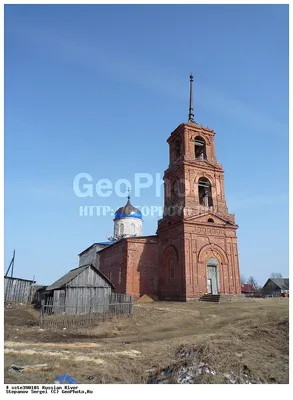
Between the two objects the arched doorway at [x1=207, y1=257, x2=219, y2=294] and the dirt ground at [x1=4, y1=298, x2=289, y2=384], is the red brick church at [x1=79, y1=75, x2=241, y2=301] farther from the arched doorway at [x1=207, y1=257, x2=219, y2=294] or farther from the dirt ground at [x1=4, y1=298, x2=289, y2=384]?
the dirt ground at [x1=4, y1=298, x2=289, y2=384]

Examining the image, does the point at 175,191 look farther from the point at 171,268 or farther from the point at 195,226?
the point at 171,268

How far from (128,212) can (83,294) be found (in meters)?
27.1

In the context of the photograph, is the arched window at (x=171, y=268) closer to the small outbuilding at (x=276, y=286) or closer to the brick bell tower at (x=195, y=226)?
the brick bell tower at (x=195, y=226)

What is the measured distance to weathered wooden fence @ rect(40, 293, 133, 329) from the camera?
14.9 meters

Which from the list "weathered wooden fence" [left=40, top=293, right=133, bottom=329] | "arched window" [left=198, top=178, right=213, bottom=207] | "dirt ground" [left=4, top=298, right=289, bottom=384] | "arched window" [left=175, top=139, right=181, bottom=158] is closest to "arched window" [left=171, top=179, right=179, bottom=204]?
"arched window" [left=198, top=178, right=213, bottom=207]

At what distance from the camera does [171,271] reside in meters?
28.5

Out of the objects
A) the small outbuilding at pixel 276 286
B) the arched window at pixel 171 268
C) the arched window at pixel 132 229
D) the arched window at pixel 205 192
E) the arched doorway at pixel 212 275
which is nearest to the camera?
the arched doorway at pixel 212 275

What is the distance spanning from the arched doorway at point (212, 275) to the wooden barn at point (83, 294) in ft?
35.1

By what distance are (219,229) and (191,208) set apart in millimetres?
3513

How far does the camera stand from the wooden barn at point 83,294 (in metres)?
17.6

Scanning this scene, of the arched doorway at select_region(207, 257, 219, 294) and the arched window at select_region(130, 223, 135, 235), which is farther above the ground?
the arched window at select_region(130, 223, 135, 235)

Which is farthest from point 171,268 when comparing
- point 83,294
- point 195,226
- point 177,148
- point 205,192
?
point 177,148

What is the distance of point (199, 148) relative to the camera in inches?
1319

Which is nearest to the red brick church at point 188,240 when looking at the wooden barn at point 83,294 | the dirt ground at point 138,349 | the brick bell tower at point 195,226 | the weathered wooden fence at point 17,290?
the brick bell tower at point 195,226
